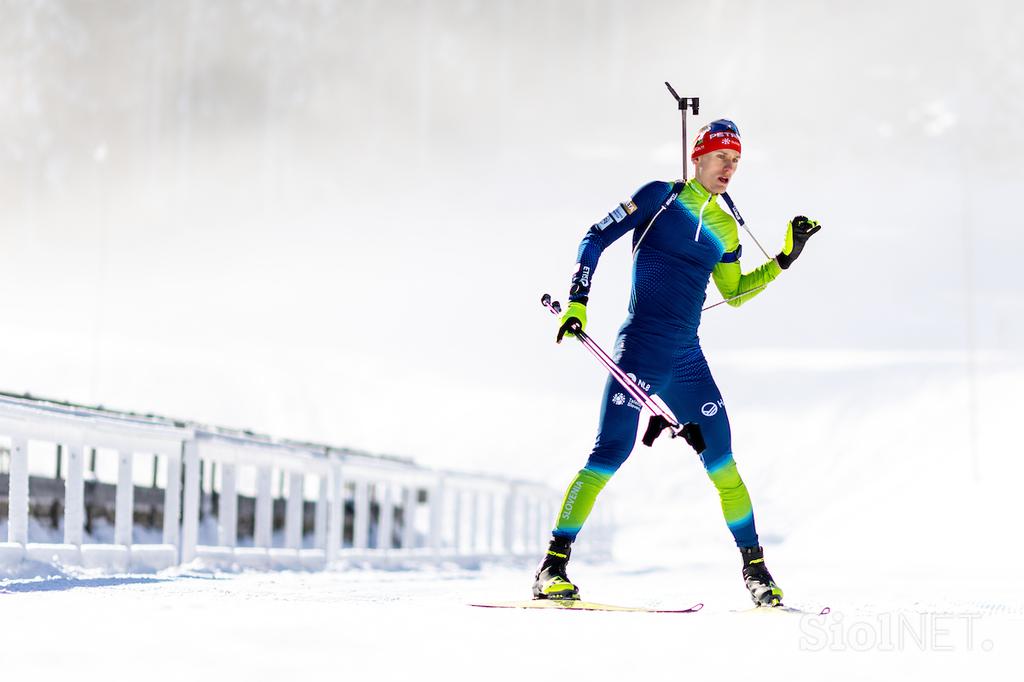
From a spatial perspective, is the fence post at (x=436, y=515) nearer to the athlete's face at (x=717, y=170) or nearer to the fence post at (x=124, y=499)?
the fence post at (x=124, y=499)

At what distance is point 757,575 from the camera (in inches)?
275

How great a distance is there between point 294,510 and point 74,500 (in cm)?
640

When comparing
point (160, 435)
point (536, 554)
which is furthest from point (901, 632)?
point (536, 554)

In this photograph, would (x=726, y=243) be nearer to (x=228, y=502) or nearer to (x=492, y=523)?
(x=228, y=502)

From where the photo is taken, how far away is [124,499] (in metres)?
12.9

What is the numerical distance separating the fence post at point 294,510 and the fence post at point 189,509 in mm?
3617

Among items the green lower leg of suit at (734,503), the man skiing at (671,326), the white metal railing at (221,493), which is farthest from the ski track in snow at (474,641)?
the white metal railing at (221,493)

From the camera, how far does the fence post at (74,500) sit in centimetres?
1180

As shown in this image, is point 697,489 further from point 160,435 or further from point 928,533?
point 160,435

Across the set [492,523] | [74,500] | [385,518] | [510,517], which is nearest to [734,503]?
[74,500]

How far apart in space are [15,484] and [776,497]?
127 meters

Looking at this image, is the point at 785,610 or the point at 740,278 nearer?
the point at 785,610

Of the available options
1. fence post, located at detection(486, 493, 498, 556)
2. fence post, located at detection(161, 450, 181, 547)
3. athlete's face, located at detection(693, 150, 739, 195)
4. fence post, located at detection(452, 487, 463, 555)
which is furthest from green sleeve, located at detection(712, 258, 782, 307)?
fence post, located at detection(486, 493, 498, 556)

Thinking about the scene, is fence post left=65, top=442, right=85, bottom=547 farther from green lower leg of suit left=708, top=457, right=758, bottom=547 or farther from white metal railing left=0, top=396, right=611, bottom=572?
green lower leg of suit left=708, top=457, right=758, bottom=547
